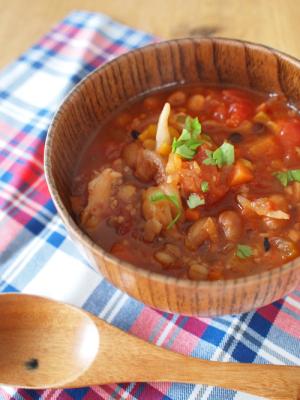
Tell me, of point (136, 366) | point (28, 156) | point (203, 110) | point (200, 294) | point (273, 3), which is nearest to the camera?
point (200, 294)

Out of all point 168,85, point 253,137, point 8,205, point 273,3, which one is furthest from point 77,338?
point 273,3

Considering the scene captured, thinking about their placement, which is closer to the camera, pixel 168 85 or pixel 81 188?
pixel 81 188

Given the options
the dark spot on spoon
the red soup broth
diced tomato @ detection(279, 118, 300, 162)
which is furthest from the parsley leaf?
the dark spot on spoon

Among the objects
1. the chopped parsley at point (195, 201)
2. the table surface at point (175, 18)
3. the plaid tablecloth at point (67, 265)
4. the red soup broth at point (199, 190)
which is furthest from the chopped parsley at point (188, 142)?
the table surface at point (175, 18)

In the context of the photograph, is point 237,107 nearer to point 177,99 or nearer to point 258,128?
point 258,128

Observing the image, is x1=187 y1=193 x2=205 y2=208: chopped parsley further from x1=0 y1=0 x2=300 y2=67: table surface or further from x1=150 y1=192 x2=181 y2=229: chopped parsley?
x1=0 y1=0 x2=300 y2=67: table surface

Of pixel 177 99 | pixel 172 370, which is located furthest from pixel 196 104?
pixel 172 370

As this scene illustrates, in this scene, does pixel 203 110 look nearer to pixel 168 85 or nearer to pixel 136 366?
pixel 168 85
